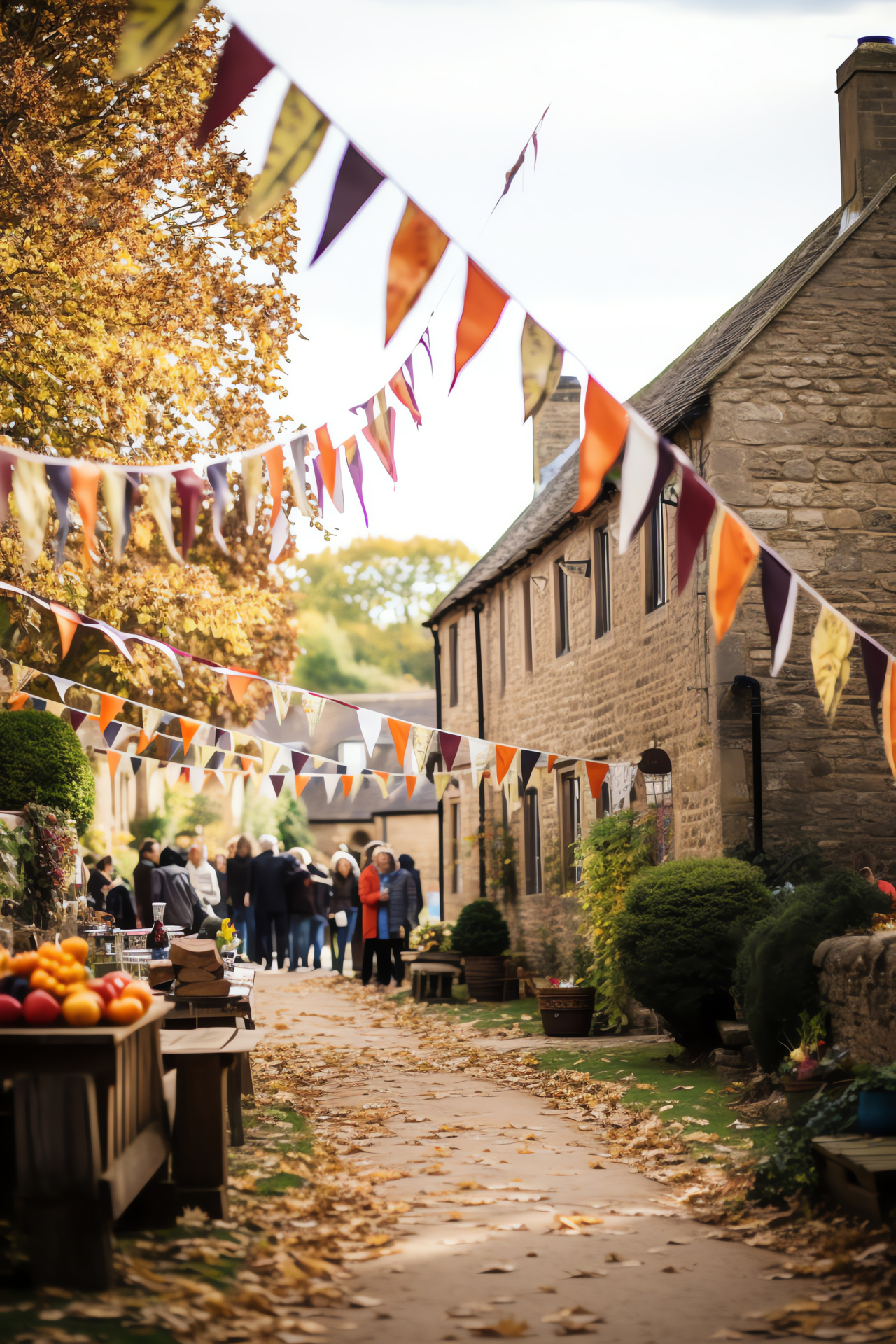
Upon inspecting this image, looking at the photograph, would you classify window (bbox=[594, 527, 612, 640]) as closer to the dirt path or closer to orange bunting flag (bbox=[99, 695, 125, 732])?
orange bunting flag (bbox=[99, 695, 125, 732])

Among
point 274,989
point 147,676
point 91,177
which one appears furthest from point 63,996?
point 274,989

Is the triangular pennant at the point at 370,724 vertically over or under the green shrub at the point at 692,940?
over

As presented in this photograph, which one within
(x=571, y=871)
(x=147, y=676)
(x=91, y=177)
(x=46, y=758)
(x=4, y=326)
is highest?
(x=91, y=177)

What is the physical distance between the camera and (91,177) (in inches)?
505

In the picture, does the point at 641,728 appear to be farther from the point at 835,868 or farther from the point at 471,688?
the point at 471,688

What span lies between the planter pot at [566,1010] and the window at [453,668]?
10.7 meters

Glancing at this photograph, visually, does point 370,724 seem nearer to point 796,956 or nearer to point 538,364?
point 796,956

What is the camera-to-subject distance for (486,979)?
1631 cm

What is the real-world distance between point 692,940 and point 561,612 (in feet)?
25.0

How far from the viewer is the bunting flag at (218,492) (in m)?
6.91

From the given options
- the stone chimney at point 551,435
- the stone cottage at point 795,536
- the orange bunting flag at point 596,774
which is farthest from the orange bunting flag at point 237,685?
the stone chimney at point 551,435

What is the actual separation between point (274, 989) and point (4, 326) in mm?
9070

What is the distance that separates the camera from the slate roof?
11.9 metres

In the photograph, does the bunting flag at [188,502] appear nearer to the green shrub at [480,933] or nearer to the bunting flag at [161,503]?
the bunting flag at [161,503]
